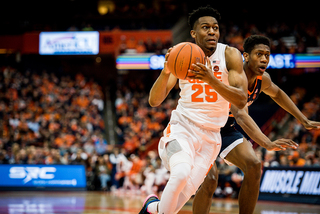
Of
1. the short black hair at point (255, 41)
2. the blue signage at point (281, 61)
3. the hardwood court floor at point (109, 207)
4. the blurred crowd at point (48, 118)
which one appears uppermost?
the blue signage at point (281, 61)

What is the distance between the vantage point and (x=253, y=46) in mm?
4457

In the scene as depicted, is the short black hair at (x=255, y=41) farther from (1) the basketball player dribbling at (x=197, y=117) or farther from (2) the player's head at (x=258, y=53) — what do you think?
(1) the basketball player dribbling at (x=197, y=117)

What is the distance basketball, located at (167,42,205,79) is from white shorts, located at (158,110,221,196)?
67cm

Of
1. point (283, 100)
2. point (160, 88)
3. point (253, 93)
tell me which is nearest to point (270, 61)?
point (283, 100)

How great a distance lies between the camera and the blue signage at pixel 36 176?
44.8ft

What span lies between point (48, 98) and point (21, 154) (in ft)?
20.1

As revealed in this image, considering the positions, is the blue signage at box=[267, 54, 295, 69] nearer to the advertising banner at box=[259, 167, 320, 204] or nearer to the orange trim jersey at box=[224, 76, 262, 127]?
the advertising banner at box=[259, 167, 320, 204]

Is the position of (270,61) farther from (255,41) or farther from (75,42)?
(255,41)

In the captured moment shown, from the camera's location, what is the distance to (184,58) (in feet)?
10.7

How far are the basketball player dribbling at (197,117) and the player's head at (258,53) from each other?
0.65m

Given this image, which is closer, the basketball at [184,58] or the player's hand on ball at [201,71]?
the player's hand on ball at [201,71]

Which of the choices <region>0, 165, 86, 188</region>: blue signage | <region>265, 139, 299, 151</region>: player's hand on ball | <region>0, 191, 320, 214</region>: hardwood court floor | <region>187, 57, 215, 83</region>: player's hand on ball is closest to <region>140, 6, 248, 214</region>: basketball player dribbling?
<region>187, 57, 215, 83</region>: player's hand on ball

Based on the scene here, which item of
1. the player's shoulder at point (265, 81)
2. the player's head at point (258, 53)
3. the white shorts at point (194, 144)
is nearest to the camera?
the white shorts at point (194, 144)

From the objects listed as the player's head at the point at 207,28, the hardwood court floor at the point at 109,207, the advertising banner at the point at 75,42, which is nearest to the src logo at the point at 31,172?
the hardwood court floor at the point at 109,207
